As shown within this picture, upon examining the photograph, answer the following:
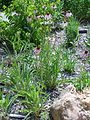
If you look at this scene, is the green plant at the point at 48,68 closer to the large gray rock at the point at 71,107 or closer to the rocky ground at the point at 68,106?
the rocky ground at the point at 68,106

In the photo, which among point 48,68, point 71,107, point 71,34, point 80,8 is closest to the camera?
point 71,107

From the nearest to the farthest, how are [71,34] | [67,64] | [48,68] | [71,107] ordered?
[71,107], [48,68], [67,64], [71,34]

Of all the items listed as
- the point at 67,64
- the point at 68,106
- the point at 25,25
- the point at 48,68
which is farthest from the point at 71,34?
the point at 68,106

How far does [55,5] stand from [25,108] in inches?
95.3

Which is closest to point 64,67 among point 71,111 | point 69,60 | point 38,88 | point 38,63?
point 69,60

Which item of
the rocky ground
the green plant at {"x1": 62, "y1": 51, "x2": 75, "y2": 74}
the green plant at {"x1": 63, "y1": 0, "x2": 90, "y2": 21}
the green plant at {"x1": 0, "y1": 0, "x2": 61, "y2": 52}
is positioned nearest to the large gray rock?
the rocky ground

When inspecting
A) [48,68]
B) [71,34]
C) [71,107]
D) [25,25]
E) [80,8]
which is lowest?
[71,107]

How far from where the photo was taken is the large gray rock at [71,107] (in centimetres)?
379

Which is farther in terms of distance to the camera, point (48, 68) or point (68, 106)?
point (48, 68)

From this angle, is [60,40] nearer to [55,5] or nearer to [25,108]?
[55,5]

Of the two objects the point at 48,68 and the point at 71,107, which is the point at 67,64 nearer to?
the point at 48,68

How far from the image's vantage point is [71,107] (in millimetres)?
3830

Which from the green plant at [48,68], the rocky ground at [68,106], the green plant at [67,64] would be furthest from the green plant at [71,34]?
the rocky ground at [68,106]

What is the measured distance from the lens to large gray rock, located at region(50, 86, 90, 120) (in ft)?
12.5
